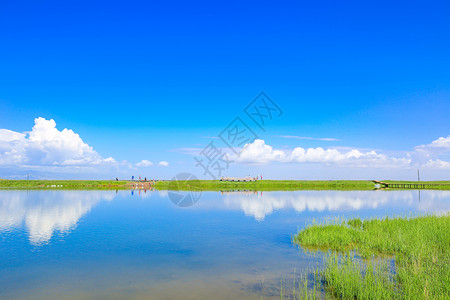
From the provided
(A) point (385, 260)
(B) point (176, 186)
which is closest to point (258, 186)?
(B) point (176, 186)

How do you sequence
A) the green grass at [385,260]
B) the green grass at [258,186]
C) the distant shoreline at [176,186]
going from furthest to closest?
the green grass at [258,186]
the distant shoreline at [176,186]
the green grass at [385,260]

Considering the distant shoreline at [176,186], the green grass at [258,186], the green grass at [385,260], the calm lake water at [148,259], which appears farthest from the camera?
the green grass at [258,186]

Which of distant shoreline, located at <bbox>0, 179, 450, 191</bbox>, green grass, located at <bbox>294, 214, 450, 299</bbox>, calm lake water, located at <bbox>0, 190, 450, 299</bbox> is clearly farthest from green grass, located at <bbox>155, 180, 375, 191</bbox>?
green grass, located at <bbox>294, 214, 450, 299</bbox>

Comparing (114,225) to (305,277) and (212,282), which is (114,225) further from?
(305,277)

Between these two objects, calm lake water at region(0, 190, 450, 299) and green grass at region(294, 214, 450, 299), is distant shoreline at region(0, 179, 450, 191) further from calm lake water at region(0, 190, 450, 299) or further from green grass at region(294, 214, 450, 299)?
green grass at region(294, 214, 450, 299)

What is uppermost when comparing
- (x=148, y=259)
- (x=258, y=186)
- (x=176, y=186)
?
(x=176, y=186)

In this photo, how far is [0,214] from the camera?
28.4 metres

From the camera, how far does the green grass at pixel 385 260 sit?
339 inches

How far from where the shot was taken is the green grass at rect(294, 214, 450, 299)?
8.62m

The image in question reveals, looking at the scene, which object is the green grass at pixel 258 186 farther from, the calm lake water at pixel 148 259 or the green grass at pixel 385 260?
the green grass at pixel 385 260

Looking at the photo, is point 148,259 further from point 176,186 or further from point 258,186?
point 258,186

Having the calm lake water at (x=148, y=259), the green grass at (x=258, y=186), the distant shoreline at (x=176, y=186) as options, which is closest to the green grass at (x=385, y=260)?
the calm lake water at (x=148, y=259)

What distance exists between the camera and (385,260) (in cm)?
1298

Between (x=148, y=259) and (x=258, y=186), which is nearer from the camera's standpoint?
(x=148, y=259)
